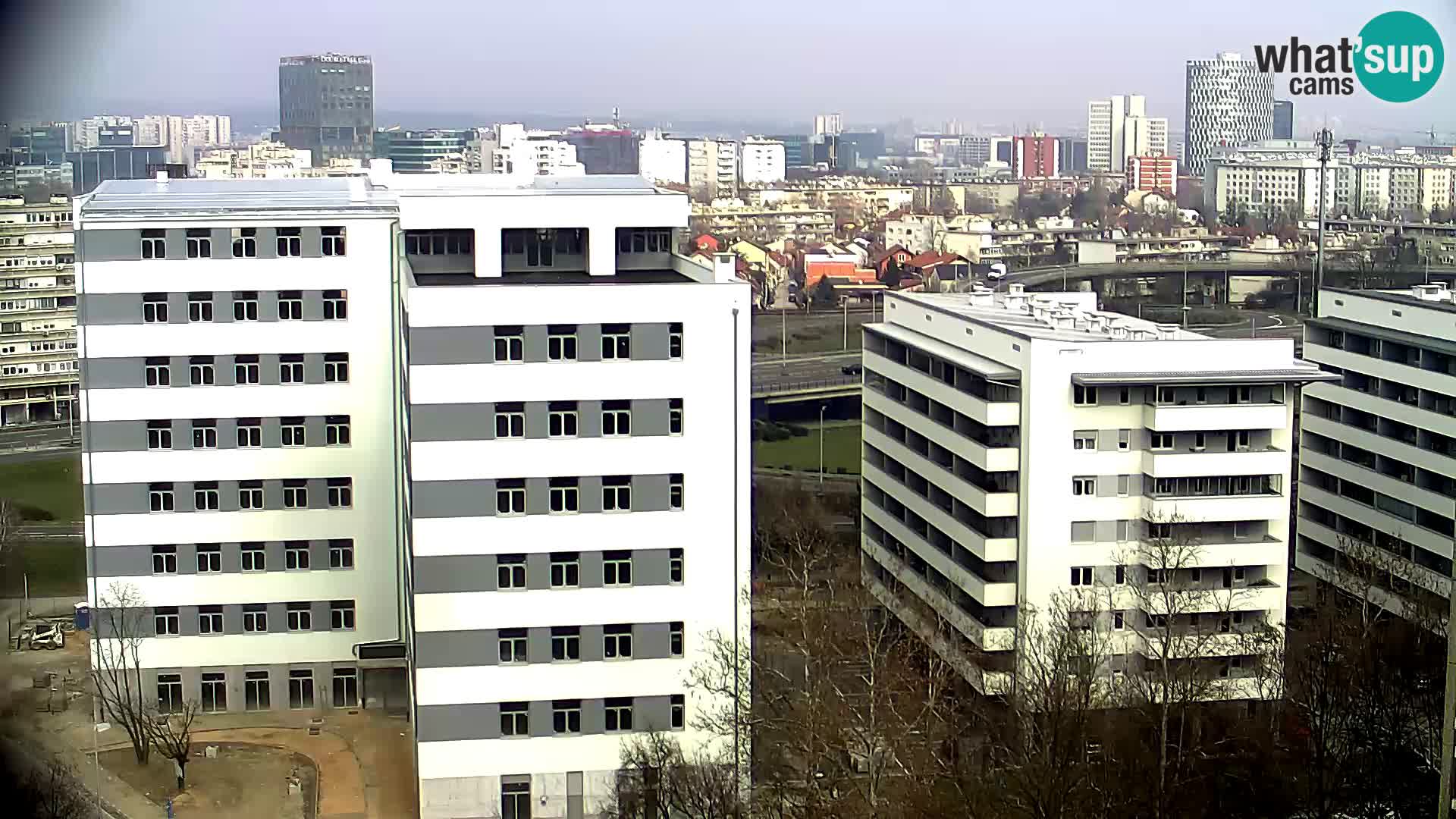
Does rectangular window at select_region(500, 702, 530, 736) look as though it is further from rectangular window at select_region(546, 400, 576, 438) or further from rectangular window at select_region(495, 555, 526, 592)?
rectangular window at select_region(546, 400, 576, 438)

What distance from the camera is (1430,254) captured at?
1847 centimetres

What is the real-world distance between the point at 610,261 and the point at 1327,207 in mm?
18235

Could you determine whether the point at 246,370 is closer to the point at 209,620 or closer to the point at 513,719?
the point at 209,620

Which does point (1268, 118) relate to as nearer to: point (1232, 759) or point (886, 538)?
point (886, 538)

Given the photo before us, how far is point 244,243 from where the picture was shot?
6.45m

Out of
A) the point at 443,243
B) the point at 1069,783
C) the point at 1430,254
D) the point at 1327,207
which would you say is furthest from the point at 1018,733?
the point at 1327,207

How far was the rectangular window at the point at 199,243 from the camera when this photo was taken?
6.41m

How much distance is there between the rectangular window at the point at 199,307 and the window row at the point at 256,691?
1.30m

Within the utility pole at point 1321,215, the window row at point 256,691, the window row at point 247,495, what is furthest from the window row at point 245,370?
the utility pole at point 1321,215

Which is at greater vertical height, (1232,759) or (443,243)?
(443,243)

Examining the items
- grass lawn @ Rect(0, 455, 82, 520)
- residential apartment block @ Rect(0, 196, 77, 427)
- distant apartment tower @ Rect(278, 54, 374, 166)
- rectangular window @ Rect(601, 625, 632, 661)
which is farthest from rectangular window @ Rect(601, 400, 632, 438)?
distant apartment tower @ Rect(278, 54, 374, 166)

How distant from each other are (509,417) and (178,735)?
5.95 ft

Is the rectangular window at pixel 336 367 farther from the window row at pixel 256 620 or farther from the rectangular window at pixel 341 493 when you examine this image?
the window row at pixel 256 620

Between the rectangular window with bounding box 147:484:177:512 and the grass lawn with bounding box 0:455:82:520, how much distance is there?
14.8 feet
